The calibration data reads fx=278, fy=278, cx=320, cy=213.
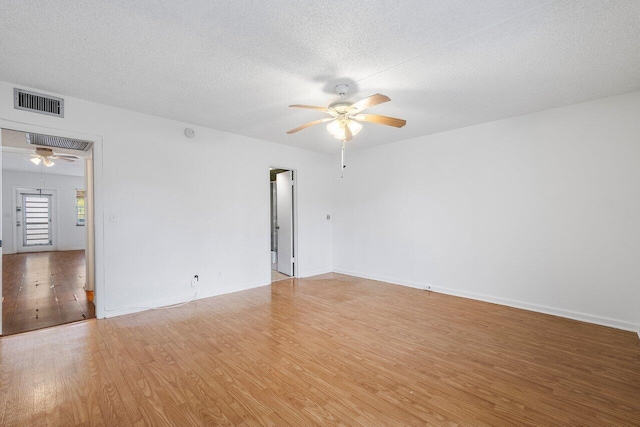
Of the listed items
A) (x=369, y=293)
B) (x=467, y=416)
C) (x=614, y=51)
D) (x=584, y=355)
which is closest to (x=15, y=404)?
(x=467, y=416)

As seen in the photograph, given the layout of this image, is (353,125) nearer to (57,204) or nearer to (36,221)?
(57,204)

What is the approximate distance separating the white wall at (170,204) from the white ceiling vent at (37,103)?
0.17ft

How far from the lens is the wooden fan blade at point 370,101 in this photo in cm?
249

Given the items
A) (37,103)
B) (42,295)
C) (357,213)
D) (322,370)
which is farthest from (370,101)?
(42,295)

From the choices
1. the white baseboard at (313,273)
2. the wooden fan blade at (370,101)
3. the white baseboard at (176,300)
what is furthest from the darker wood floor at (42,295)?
the wooden fan blade at (370,101)

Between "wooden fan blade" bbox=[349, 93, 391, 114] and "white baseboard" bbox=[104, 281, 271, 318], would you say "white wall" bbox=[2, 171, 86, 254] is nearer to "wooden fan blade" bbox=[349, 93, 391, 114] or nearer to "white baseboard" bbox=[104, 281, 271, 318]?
"white baseboard" bbox=[104, 281, 271, 318]

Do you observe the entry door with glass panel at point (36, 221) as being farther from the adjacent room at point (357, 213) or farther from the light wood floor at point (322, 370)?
the light wood floor at point (322, 370)

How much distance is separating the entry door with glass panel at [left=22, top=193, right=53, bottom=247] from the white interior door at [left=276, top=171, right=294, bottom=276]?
8.94m

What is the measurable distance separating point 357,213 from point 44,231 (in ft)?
35.3

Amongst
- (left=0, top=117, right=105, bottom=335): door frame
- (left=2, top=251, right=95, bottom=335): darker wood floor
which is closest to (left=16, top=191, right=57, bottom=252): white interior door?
(left=2, top=251, right=95, bottom=335): darker wood floor

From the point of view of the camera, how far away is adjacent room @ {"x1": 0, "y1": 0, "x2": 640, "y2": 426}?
1944 millimetres

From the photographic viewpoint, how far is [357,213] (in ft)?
19.4

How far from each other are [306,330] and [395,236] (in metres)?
2.81

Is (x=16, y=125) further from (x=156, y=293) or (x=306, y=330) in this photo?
(x=306, y=330)
